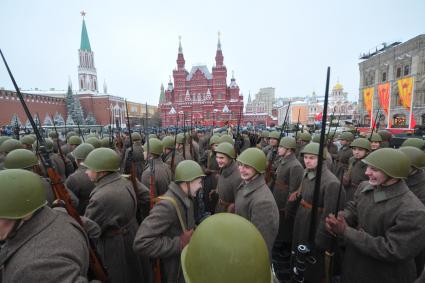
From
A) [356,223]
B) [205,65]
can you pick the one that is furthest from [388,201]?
[205,65]

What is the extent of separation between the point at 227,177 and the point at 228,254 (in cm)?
335

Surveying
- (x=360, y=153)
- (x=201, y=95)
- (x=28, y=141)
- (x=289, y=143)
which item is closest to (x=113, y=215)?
(x=289, y=143)

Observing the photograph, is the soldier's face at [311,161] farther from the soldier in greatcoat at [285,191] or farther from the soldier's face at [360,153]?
the soldier's face at [360,153]

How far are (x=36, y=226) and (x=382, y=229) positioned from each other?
314 cm

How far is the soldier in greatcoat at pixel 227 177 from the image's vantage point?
173 inches

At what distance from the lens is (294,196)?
14.1 feet

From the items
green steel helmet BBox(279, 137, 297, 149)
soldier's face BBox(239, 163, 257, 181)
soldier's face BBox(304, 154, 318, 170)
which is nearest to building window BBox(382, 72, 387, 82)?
green steel helmet BBox(279, 137, 297, 149)

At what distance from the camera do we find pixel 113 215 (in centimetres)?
286

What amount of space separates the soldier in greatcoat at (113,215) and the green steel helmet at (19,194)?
A: 3.49ft

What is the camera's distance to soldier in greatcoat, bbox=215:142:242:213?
4395mm

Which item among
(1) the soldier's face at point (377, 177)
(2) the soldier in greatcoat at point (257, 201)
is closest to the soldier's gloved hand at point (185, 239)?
(2) the soldier in greatcoat at point (257, 201)

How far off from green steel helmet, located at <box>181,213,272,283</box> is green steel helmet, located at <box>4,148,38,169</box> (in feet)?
13.1

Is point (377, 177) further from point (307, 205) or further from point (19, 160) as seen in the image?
point (19, 160)

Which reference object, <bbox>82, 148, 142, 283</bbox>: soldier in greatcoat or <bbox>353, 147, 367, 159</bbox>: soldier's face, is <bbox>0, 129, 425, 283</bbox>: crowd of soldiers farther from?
<bbox>353, 147, 367, 159</bbox>: soldier's face
